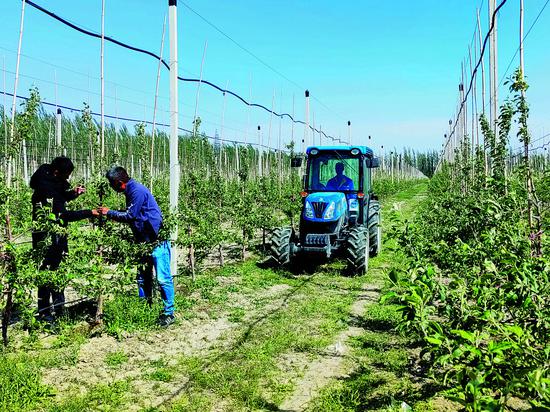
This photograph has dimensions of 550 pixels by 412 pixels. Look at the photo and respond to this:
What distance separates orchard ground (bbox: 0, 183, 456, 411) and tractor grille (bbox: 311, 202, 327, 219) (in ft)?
5.52

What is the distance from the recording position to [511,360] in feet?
5.98

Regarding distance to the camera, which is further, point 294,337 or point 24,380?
point 294,337

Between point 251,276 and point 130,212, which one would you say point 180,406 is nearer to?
point 130,212

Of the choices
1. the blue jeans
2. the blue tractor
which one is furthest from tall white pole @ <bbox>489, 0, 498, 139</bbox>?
the blue jeans

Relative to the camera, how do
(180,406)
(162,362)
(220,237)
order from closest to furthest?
(180,406)
(162,362)
(220,237)

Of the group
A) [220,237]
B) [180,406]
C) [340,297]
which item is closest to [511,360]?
[180,406]

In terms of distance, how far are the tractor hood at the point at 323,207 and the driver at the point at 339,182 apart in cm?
61

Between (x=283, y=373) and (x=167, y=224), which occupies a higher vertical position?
(x=167, y=224)

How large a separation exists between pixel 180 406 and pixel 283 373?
96 cm

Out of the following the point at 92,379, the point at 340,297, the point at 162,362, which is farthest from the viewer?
the point at 340,297

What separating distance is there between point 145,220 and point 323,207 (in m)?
3.37

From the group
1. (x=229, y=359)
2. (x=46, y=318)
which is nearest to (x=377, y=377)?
(x=229, y=359)

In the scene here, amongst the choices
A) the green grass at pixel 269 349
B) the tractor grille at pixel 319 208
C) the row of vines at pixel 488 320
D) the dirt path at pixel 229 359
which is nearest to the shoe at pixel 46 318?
the dirt path at pixel 229 359

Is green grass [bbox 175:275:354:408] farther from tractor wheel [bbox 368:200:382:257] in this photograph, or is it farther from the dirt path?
tractor wheel [bbox 368:200:382:257]
